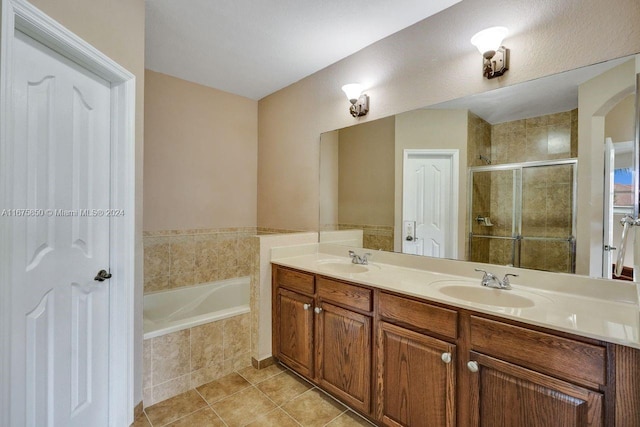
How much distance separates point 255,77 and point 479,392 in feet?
9.68

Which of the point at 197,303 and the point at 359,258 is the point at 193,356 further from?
the point at 359,258

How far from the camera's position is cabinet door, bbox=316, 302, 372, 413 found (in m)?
1.65

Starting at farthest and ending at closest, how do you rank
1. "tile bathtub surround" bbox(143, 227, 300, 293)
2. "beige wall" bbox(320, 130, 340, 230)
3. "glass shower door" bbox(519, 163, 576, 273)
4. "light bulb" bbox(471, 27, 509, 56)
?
"tile bathtub surround" bbox(143, 227, 300, 293)
"beige wall" bbox(320, 130, 340, 230)
"light bulb" bbox(471, 27, 509, 56)
"glass shower door" bbox(519, 163, 576, 273)

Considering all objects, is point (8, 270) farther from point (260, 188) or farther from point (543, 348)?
point (260, 188)

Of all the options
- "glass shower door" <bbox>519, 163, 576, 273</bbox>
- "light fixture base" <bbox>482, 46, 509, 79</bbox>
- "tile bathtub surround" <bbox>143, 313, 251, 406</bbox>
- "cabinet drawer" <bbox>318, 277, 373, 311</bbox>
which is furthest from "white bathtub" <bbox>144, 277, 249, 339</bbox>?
"light fixture base" <bbox>482, 46, 509, 79</bbox>

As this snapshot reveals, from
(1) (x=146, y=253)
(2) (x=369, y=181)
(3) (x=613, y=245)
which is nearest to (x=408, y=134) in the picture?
(2) (x=369, y=181)

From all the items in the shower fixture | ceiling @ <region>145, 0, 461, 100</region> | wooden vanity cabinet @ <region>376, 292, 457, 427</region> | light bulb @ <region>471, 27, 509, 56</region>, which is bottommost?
wooden vanity cabinet @ <region>376, 292, 457, 427</region>

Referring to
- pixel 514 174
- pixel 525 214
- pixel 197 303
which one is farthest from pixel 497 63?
pixel 197 303

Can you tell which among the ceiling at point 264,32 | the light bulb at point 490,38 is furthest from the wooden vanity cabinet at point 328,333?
the ceiling at point 264,32

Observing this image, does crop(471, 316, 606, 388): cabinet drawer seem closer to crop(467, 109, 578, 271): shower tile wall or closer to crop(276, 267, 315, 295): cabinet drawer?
crop(467, 109, 578, 271): shower tile wall

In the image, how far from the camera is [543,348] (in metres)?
1.05

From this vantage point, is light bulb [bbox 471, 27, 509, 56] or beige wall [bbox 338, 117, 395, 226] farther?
beige wall [bbox 338, 117, 395, 226]

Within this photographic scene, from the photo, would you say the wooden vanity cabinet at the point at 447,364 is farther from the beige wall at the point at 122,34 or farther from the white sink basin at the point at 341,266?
the beige wall at the point at 122,34

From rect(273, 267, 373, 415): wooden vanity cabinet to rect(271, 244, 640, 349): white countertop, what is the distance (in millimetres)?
122
